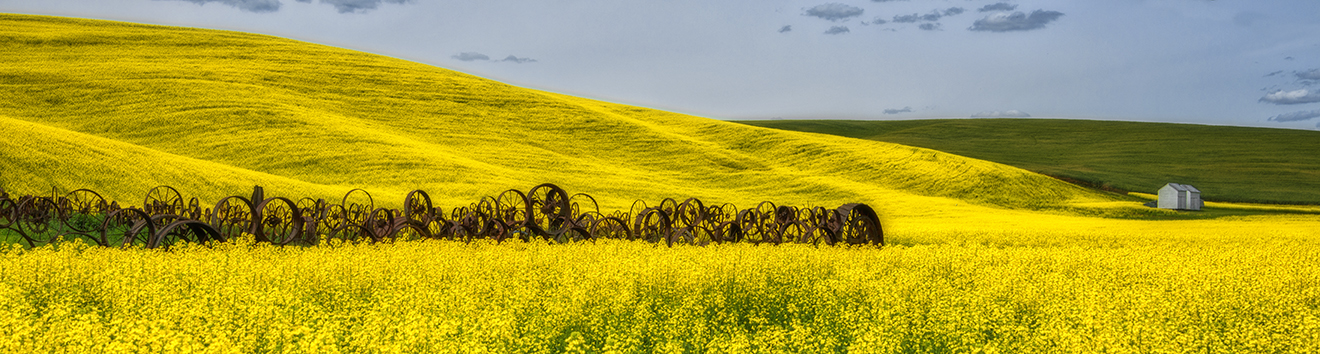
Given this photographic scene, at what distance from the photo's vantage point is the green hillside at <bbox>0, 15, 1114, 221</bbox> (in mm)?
32156

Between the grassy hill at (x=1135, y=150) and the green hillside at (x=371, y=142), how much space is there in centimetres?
985

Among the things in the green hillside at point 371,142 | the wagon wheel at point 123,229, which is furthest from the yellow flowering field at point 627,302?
the green hillside at point 371,142

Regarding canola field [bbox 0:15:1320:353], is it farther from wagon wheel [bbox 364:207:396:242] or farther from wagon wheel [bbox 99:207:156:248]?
wagon wheel [bbox 364:207:396:242]

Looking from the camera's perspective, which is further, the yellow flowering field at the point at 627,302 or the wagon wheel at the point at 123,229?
the wagon wheel at the point at 123,229

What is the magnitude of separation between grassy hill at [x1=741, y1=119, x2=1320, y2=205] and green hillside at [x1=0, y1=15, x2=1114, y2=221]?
388 inches

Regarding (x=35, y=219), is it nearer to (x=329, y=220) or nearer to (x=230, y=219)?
(x=230, y=219)

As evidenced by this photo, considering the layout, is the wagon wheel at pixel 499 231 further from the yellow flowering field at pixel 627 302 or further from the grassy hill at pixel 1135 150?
the grassy hill at pixel 1135 150

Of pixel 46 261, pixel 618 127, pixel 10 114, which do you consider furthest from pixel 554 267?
pixel 10 114

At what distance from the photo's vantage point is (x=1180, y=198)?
36375 millimetres

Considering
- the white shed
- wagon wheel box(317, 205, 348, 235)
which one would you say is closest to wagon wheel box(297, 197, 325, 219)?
wagon wheel box(317, 205, 348, 235)

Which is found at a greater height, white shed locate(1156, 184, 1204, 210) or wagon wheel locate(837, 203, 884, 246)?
wagon wheel locate(837, 203, 884, 246)

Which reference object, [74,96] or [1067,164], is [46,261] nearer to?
[74,96]

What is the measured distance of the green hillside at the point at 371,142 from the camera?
3216cm

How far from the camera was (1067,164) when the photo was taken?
5575 cm
